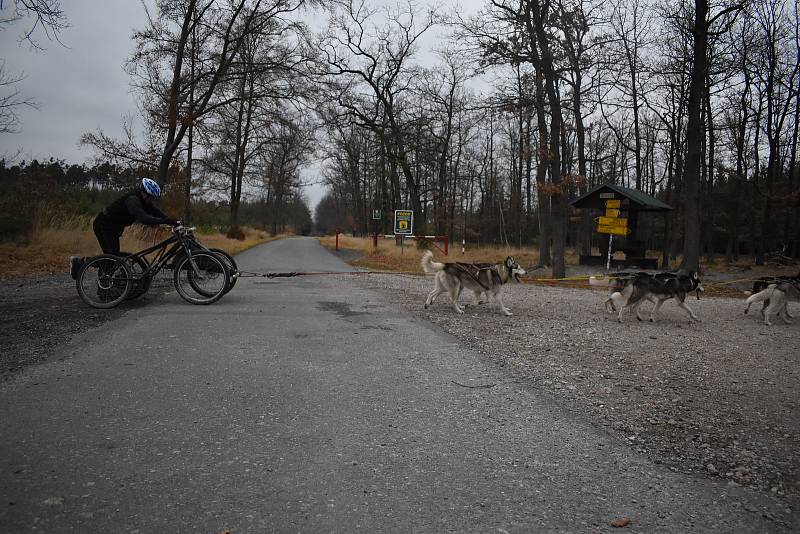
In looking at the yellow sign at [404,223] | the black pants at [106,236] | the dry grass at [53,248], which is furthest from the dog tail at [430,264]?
the yellow sign at [404,223]

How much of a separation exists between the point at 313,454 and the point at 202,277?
693 cm

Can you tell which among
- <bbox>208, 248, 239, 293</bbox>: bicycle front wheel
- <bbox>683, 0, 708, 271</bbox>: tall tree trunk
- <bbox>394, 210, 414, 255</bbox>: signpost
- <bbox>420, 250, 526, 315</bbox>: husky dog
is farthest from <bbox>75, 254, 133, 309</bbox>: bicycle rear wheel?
<bbox>394, 210, 414, 255</bbox>: signpost

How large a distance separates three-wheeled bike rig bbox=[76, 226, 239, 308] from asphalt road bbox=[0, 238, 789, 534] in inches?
118

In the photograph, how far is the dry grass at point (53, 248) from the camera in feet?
47.2

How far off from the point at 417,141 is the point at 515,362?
27.6 m

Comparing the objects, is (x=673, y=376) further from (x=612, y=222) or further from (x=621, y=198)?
(x=621, y=198)

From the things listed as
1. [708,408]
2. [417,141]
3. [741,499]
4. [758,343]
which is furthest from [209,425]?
[417,141]

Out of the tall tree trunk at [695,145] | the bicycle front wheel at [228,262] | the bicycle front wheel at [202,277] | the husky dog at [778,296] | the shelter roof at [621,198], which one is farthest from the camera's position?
the shelter roof at [621,198]

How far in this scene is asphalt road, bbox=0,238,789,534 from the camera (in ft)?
9.10

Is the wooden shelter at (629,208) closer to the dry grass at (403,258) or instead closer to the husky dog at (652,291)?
the dry grass at (403,258)

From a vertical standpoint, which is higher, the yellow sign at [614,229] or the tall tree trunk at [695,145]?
the tall tree trunk at [695,145]

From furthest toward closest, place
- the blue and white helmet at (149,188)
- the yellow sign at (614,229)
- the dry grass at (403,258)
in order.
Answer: the dry grass at (403,258), the yellow sign at (614,229), the blue and white helmet at (149,188)

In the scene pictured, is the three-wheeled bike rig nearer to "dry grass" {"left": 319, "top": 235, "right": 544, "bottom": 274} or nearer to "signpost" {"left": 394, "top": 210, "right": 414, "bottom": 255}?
"dry grass" {"left": 319, "top": 235, "right": 544, "bottom": 274}

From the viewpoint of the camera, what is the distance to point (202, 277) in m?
9.59
